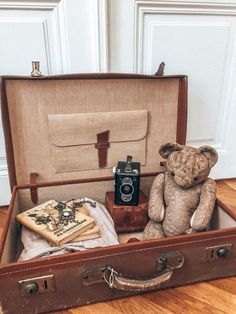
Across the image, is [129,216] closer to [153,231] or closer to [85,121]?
[153,231]

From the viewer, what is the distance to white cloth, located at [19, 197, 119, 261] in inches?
29.1

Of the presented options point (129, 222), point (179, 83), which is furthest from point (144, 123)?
point (129, 222)

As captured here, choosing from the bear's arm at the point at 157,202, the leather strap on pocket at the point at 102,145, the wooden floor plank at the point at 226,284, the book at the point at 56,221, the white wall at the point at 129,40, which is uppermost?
the white wall at the point at 129,40

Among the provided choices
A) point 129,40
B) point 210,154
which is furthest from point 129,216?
point 129,40

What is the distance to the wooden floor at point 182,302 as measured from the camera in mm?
679

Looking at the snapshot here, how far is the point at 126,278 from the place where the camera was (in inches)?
24.9

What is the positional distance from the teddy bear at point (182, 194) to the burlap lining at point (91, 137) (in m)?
0.16

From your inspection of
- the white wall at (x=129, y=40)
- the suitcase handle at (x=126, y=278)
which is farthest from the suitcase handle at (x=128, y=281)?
the white wall at (x=129, y=40)

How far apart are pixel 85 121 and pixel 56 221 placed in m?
0.31

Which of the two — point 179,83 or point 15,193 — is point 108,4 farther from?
point 15,193

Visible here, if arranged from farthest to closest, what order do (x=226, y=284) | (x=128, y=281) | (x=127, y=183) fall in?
(x=127, y=183) < (x=226, y=284) < (x=128, y=281)

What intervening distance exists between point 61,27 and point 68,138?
37 centimetres

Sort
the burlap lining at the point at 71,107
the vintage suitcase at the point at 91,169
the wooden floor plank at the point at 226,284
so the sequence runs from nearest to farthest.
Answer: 1. the vintage suitcase at the point at 91,169
2. the wooden floor plank at the point at 226,284
3. the burlap lining at the point at 71,107

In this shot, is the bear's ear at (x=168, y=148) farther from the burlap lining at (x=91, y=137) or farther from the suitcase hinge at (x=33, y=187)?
the suitcase hinge at (x=33, y=187)
